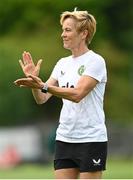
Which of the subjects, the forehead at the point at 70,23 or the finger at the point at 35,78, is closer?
the finger at the point at 35,78

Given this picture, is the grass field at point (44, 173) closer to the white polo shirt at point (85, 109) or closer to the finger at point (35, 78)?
the white polo shirt at point (85, 109)

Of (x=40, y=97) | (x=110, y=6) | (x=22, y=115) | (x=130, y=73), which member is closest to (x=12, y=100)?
(x=22, y=115)

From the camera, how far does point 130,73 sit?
46.9 meters

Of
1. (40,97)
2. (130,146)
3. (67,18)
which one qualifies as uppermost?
(67,18)

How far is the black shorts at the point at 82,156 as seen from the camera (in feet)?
29.9

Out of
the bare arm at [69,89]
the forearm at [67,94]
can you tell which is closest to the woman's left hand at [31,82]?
the bare arm at [69,89]

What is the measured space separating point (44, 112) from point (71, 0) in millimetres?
7477

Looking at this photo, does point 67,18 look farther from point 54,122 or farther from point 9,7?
point 9,7

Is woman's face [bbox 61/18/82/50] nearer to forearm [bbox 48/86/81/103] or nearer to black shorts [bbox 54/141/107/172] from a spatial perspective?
forearm [bbox 48/86/81/103]

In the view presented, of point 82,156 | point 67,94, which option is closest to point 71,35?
point 67,94

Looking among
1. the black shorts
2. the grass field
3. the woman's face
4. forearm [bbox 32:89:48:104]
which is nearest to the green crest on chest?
the woman's face

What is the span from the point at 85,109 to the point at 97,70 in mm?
341

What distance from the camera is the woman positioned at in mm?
9078

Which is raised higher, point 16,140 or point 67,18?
point 67,18
